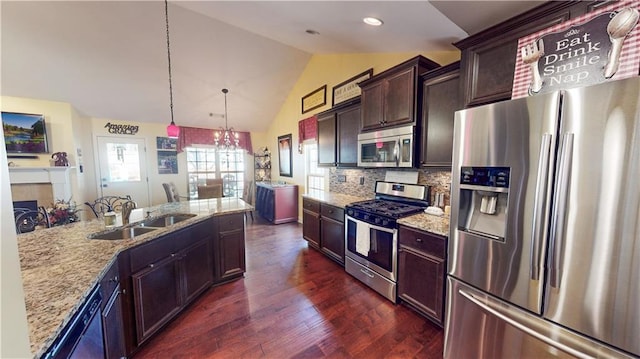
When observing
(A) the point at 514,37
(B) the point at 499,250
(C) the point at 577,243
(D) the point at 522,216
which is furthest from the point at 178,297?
(A) the point at 514,37

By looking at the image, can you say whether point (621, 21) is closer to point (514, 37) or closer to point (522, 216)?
point (514, 37)

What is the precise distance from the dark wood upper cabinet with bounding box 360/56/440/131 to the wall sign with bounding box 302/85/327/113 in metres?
1.52

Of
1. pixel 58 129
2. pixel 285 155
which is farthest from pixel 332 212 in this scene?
pixel 58 129

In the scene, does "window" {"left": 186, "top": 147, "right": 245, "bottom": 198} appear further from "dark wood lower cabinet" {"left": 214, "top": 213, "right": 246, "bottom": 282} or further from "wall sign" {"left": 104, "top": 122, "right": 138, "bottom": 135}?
"dark wood lower cabinet" {"left": 214, "top": 213, "right": 246, "bottom": 282}

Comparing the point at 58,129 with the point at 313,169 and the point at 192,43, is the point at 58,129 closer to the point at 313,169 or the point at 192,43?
the point at 192,43

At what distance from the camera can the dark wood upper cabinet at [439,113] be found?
2.08 meters

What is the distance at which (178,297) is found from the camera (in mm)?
2113

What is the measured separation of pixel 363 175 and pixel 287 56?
2.64 meters

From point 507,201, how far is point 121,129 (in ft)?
22.8

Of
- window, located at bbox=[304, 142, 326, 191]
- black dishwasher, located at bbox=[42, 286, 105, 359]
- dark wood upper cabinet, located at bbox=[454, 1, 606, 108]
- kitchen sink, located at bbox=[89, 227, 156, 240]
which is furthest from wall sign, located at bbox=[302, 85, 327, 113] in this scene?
black dishwasher, located at bbox=[42, 286, 105, 359]

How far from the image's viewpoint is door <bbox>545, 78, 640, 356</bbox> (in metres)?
1.01

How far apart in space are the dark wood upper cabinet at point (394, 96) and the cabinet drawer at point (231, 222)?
1.82 meters

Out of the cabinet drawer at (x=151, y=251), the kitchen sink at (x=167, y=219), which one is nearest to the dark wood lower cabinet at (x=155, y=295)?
the cabinet drawer at (x=151, y=251)

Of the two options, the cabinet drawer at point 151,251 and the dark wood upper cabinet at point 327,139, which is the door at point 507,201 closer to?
the dark wood upper cabinet at point 327,139
